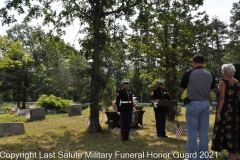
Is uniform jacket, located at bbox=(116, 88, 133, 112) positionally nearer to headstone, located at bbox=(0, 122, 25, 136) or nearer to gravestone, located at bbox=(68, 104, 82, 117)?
headstone, located at bbox=(0, 122, 25, 136)

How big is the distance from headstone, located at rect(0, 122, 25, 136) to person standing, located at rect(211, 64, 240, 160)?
283 inches

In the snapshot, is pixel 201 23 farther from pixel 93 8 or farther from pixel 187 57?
pixel 93 8

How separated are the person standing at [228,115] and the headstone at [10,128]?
720 centimetres

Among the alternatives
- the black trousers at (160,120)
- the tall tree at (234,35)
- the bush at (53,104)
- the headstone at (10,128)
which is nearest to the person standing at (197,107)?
the black trousers at (160,120)

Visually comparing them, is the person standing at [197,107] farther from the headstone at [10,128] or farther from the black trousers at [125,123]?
the headstone at [10,128]

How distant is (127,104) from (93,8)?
4178 millimetres

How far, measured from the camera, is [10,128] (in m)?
9.82

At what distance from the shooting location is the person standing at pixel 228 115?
5.45m

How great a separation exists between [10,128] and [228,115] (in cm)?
757

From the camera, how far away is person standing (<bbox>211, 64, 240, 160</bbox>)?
5449 millimetres

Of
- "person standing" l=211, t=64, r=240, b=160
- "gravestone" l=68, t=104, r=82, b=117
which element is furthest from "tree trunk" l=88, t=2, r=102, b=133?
"gravestone" l=68, t=104, r=82, b=117

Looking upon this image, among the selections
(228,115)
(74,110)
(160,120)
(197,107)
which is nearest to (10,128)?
(160,120)

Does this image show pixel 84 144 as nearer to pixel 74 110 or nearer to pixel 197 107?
pixel 197 107

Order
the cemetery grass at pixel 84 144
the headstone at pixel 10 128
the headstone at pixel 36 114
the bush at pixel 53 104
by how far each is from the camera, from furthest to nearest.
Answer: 1. the bush at pixel 53 104
2. the headstone at pixel 36 114
3. the headstone at pixel 10 128
4. the cemetery grass at pixel 84 144
